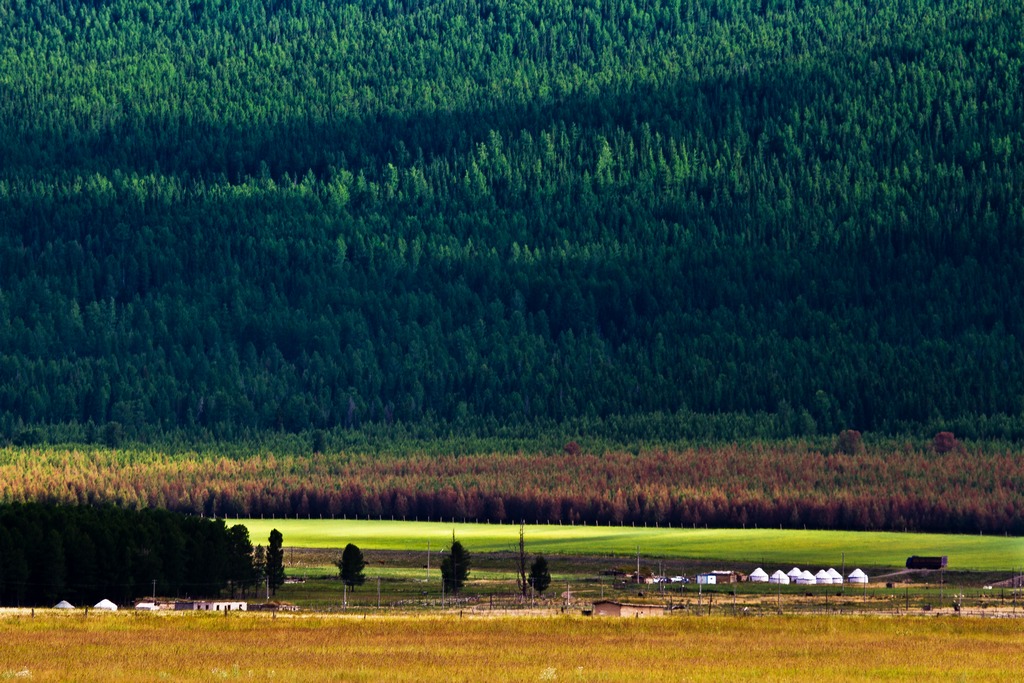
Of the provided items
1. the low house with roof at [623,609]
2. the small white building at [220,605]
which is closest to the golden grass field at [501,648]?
the low house with roof at [623,609]

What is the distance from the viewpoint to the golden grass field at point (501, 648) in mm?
128375

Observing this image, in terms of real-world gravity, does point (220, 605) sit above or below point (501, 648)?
above

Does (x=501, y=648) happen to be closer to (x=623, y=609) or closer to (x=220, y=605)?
(x=623, y=609)

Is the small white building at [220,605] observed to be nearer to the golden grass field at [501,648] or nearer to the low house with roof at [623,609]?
the golden grass field at [501,648]

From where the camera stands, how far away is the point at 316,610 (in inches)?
7584

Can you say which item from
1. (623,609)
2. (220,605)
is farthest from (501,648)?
(220,605)

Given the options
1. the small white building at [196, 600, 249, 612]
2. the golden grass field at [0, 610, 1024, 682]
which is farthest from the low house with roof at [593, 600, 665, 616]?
the small white building at [196, 600, 249, 612]

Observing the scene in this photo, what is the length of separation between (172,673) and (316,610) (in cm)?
6632

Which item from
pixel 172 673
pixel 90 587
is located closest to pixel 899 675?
pixel 172 673

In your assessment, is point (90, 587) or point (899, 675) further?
point (90, 587)

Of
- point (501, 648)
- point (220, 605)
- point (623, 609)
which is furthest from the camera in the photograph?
point (220, 605)

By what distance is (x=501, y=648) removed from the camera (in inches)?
5802

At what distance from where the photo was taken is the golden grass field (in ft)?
421

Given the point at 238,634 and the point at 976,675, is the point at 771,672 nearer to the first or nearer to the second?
the point at 976,675
